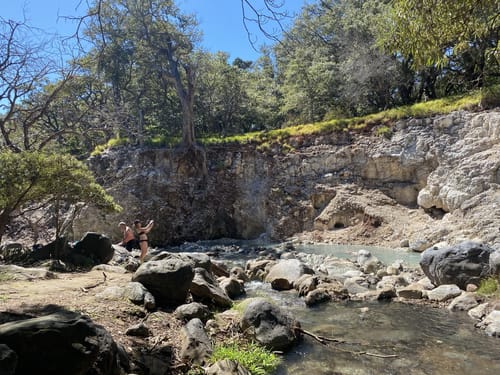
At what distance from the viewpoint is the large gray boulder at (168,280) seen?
6.99 metres

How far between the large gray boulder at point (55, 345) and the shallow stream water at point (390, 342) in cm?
274

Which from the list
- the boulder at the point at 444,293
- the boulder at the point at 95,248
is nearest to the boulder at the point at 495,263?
the boulder at the point at 444,293

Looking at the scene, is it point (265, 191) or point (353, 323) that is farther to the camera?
point (265, 191)

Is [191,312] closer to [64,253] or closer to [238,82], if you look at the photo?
[64,253]

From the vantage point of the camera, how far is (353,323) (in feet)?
24.7

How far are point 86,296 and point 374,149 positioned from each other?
1826cm

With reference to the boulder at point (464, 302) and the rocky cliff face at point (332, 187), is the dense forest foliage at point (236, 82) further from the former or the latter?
the boulder at point (464, 302)

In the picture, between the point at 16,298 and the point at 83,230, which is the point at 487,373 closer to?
the point at 16,298

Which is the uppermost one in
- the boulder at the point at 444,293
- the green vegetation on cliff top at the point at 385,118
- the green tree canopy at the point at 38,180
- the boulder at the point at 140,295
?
the green vegetation on cliff top at the point at 385,118

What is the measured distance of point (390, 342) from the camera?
648 cm

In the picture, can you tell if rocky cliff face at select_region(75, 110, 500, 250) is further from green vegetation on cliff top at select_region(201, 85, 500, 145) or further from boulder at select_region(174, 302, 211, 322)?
boulder at select_region(174, 302, 211, 322)

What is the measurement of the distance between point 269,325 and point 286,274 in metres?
A: 4.77

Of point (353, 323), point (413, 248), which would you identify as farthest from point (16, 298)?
point (413, 248)

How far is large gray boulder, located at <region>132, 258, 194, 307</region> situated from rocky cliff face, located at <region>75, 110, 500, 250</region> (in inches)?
473
